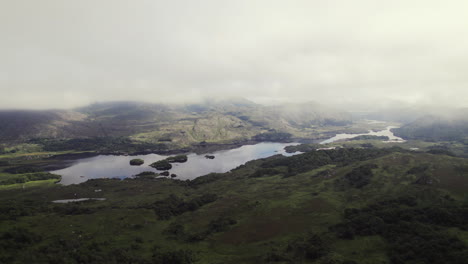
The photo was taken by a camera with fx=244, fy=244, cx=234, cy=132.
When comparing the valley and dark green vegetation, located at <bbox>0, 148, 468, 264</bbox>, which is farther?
the valley

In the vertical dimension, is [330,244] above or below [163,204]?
above

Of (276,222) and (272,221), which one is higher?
(276,222)

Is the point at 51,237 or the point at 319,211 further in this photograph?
the point at 319,211

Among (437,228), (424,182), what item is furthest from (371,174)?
(437,228)

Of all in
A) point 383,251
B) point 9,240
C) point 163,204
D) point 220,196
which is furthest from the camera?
point 220,196

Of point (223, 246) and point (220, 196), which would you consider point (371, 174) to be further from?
point (223, 246)

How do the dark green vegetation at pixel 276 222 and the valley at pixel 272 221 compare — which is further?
the valley at pixel 272 221

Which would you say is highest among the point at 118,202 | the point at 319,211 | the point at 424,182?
the point at 424,182

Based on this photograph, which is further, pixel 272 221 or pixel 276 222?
pixel 272 221
